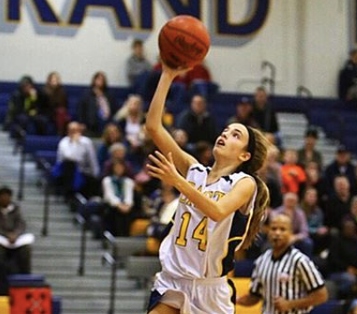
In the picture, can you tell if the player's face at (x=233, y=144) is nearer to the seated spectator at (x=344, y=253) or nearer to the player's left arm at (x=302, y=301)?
the player's left arm at (x=302, y=301)

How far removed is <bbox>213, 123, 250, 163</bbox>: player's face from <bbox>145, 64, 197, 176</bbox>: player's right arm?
263mm

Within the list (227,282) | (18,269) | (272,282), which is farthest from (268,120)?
(227,282)

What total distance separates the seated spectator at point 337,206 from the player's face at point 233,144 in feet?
26.7

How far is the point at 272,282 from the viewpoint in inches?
321

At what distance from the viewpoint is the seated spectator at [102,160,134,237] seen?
13023 millimetres

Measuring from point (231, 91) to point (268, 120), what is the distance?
301 centimetres

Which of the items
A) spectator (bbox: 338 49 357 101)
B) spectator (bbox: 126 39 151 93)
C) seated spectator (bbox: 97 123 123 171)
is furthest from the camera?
spectator (bbox: 338 49 357 101)

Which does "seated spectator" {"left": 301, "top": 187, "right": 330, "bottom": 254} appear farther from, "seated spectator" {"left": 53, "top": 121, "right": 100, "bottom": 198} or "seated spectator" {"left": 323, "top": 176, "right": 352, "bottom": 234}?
"seated spectator" {"left": 53, "top": 121, "right": 100, "bottom": 198}

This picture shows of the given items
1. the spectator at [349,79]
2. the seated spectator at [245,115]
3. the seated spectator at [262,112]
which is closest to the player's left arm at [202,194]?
the seated spectator at [245,115]

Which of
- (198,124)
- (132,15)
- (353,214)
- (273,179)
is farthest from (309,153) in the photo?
(132,15)

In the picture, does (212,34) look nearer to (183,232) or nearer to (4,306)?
(4,306)

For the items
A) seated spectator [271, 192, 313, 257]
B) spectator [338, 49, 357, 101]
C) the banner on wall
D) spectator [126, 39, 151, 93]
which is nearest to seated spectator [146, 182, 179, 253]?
seated spectator [271, 192, 313, 257]

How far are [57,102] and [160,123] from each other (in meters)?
9.91

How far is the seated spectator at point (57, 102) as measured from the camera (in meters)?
15.5
